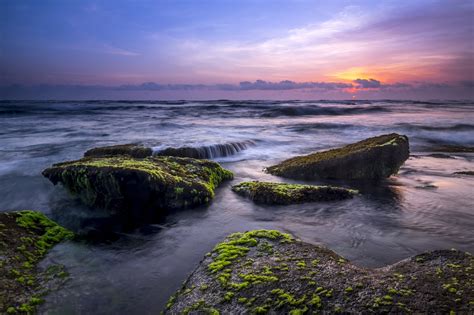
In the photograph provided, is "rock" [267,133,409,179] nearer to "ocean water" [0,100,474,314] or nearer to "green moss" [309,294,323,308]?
"ocean water" [0,100,474,314]

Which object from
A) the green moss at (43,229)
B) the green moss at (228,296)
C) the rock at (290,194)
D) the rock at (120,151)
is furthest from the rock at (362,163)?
the green moss at (228,296)

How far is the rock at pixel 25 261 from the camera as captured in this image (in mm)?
3912

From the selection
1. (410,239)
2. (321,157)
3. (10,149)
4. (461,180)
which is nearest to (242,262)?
(410,239)

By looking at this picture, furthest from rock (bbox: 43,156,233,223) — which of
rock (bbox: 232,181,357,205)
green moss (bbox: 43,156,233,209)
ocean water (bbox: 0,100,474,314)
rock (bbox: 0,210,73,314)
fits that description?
rock (bbox: 0,210,73,314)

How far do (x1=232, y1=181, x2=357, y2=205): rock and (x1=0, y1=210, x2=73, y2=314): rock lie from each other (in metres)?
4.05

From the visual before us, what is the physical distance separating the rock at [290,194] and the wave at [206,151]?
5.59m

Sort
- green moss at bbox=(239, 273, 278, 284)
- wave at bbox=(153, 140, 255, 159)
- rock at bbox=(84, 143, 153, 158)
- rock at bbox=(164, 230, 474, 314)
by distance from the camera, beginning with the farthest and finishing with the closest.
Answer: wave at bbox=(153, 140, 255, 159), rock at bbox=(84, 143, 153, 158), green moss at bbox=(239, 273, 278, 284), rock at bbox=(164, 230, 474, 314)

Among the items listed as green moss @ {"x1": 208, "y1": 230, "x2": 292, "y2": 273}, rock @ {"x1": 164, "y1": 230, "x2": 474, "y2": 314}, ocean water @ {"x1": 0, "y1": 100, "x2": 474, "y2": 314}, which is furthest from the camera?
ocean water @ {"x1": 0, "y1": 100, "x2": 474, "y2": 314}

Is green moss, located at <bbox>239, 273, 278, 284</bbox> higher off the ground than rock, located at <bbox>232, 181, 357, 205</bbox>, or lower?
higher

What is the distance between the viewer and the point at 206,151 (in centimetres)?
1496

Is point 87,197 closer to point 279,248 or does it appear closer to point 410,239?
point 279,248

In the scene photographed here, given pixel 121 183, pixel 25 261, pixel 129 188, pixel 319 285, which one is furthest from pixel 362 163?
pixel 25 261

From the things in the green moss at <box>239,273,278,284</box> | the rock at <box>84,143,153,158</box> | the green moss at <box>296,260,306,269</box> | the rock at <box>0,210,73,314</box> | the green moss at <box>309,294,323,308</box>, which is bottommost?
the rock at <box>0,210,73,314</box>

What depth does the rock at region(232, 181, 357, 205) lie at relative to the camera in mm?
7844
